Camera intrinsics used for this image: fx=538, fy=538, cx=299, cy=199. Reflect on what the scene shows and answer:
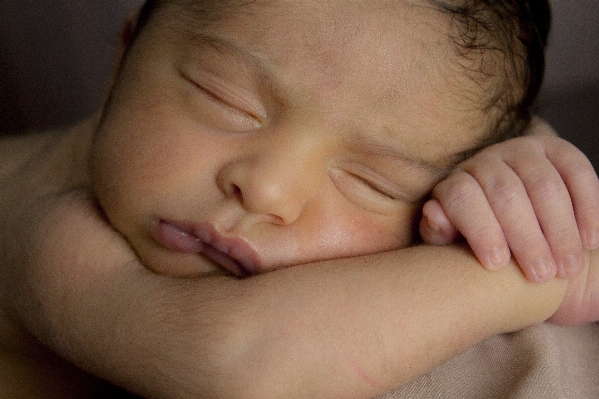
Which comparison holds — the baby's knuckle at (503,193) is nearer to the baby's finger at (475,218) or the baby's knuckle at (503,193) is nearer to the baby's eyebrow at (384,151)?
the baby's finger at (475,218)

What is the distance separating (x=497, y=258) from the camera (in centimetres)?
70

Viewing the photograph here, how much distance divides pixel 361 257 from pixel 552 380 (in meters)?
0.29

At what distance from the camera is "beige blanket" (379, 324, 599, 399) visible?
26.7 inches

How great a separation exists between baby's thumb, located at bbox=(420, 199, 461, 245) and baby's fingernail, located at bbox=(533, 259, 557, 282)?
0.11 m

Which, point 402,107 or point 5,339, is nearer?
point 402,107

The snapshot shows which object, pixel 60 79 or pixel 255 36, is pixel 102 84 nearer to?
pixel 60 79

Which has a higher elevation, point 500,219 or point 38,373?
point 500,219

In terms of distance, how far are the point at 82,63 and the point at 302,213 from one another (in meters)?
1.12

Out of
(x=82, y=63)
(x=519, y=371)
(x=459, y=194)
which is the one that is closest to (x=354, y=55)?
(x=459, y=194)

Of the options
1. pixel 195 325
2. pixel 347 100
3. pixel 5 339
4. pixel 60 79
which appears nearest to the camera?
pixel 195 325

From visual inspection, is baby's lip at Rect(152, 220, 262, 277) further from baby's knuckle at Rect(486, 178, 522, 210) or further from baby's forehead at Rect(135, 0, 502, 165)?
baby's knuckle at Rect(486, 178, 522, 210)

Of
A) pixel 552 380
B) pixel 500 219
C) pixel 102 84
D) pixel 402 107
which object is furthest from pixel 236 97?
pixel 102 84

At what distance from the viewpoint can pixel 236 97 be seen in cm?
77

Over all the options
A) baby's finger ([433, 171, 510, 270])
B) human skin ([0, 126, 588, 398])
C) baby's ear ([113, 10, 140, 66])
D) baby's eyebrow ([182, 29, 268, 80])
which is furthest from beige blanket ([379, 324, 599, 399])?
baby's ear ([113, 10, 140, 66])
